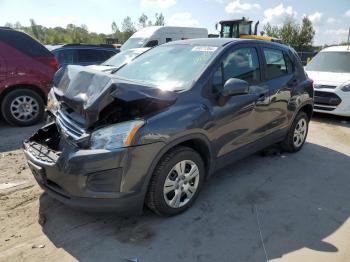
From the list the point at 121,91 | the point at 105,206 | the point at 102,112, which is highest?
the point at 121,91

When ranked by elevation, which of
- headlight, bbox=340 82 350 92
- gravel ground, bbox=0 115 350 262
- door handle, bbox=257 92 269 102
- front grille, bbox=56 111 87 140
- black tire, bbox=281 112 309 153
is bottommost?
gravel ground, bbox=0 115 350 262

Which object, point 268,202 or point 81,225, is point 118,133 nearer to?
point 81,225

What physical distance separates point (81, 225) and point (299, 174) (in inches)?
121

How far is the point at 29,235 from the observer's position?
3293mm

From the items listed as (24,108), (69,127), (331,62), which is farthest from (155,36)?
(69,127)

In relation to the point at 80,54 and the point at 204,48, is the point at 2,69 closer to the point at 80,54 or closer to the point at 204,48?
the point at 80,54

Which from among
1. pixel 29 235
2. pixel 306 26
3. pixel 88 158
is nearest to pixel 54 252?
pixel 29 235

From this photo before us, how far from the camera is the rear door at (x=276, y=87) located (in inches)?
186

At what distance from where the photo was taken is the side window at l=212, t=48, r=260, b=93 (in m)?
3.93

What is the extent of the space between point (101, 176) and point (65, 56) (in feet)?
26.6

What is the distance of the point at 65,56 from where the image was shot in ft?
33.8

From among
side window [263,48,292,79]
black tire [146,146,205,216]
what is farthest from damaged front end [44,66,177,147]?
side window [263,48,292,79]

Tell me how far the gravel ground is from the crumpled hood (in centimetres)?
100

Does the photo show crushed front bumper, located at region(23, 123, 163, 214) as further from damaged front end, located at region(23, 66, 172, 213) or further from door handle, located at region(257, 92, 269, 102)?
door handle, located at region(257, 92, 269, 102)
